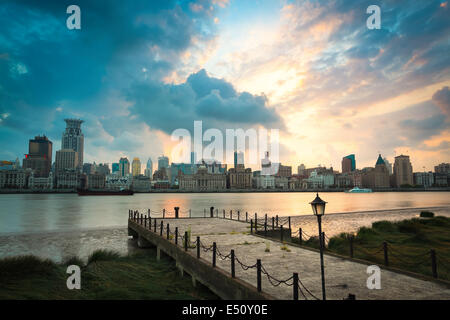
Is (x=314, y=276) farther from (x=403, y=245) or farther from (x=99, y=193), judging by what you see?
(x=99, y=193)

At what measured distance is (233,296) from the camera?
29.7ft

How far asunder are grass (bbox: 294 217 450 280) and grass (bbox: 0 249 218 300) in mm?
8918

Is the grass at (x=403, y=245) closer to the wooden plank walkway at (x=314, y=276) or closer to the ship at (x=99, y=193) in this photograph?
the wooden plank walkway at (x=314, y=276)

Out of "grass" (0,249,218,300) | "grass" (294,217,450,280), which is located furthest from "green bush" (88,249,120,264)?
"grass" (294,217,450,280)

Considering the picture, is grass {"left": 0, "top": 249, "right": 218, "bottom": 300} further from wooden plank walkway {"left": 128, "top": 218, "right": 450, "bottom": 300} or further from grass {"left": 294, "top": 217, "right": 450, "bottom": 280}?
grass {"left": 294, "top": 217, "right": 450, "bottom": 280}

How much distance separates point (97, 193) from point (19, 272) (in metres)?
193

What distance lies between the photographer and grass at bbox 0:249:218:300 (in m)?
10.4

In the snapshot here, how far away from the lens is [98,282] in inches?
476

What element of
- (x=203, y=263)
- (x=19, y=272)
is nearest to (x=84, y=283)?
(x=19, y=272)

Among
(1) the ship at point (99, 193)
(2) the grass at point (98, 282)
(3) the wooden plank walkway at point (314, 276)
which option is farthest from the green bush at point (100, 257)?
(1) the ship at point (99, 193)

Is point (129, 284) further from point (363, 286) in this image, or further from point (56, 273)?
point (363, 286)

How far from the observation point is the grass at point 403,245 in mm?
14320

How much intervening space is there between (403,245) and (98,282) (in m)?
20.1
